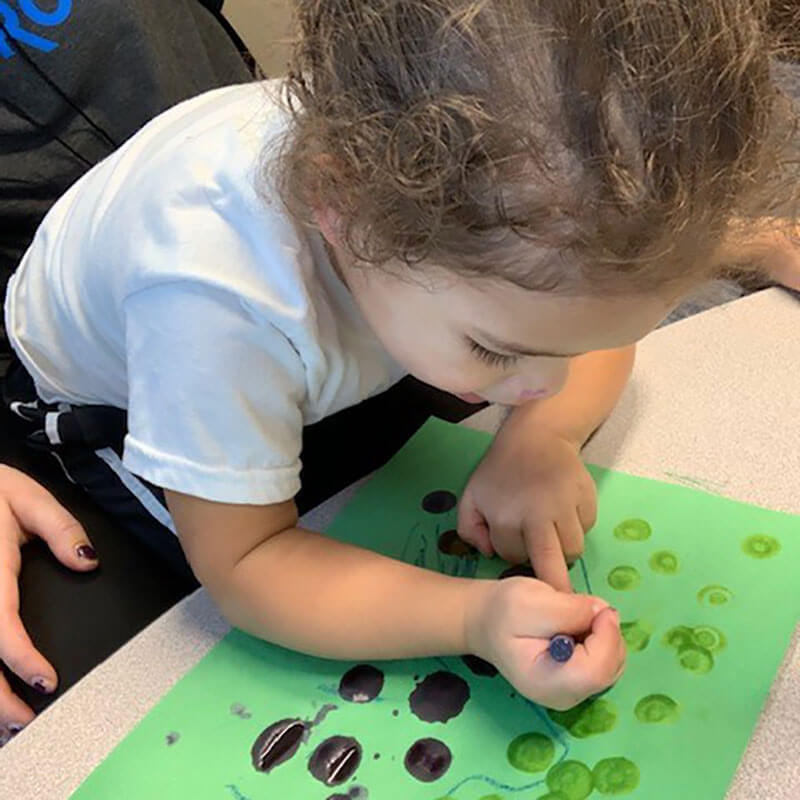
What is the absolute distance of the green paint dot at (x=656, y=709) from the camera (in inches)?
18.6

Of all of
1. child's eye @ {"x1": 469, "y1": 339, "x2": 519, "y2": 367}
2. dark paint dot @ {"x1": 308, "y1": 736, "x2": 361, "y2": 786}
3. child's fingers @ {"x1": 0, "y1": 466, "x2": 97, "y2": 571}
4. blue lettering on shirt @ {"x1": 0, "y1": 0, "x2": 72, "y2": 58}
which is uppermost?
blue lettering on shirt @ {"x1": 0, "y1": 0, "x2": 72, "y2": 58}

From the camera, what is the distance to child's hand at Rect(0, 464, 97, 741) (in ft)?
1.90

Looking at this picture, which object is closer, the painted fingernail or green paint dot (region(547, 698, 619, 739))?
green paint dot (region(547, 698, 619, 739))

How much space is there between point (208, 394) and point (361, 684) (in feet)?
0.52

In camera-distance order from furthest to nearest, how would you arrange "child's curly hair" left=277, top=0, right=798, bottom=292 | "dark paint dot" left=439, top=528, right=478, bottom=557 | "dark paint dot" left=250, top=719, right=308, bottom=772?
"dark paint dot" left=439, top=528, right=478, bottom=557, "dark paint dot" left=250, top=719, right=308, bottom=772, "child's curly hair" left=277, top=0, right=798, bottom=292

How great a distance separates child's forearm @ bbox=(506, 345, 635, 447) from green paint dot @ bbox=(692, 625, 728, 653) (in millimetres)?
150

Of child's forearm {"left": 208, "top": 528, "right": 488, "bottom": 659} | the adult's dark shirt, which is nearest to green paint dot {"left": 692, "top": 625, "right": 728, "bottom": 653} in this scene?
child's forearm {"left": 208, "top": 528, "right": 488, "bottom": 659}

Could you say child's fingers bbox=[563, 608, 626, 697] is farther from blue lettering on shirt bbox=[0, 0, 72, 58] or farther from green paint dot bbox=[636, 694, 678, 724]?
blue lettering on shirt bbox=[0, 0, 72, 58]

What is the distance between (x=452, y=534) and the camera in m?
0.59

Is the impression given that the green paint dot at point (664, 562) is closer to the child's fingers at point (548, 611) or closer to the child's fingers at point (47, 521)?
the child's fingers at point (548, 611)

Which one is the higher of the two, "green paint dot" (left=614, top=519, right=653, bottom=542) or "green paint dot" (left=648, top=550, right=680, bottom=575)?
"green paint dot" (left=614, top=519, right=653, bottom=542)

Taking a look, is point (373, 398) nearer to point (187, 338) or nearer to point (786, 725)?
point (187, 338)

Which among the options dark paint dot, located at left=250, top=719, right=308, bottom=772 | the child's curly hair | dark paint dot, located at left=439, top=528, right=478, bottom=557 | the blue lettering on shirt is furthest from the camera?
the blue lettering on shirt

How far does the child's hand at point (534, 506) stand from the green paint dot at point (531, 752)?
87 mm
